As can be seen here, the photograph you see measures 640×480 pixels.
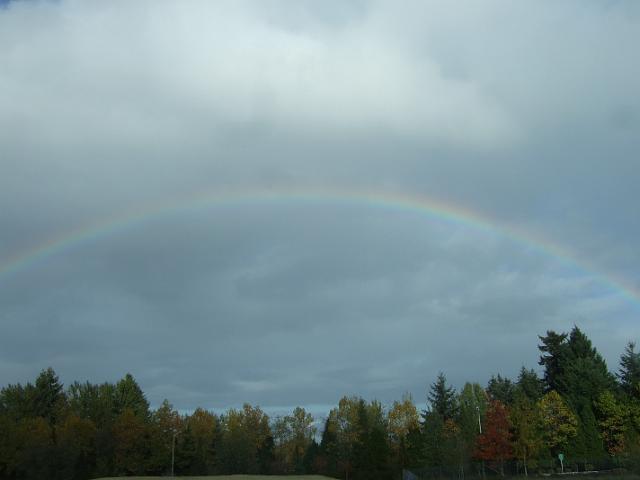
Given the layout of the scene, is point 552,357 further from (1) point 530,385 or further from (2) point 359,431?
(2) point 359,431

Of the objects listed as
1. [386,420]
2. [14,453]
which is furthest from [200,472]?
[386,420]

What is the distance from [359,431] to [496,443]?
29117mm

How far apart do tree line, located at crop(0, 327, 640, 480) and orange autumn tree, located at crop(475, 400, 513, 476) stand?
15 centimetres

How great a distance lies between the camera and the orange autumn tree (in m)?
74.1

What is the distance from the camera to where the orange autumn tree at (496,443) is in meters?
74.1

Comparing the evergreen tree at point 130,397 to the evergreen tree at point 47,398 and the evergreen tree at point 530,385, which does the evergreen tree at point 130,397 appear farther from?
the evergreen tree at point 530,385

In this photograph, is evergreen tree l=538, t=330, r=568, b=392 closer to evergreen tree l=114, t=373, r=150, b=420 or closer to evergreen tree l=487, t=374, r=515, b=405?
evergreen tree l=487, t=374, r=515, b=405

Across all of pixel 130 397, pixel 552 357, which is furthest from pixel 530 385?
pixel 130 397

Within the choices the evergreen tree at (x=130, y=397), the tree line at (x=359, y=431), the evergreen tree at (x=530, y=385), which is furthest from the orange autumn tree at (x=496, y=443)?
the evergreen tree at (x=130, y=397)

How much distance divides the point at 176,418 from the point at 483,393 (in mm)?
55034

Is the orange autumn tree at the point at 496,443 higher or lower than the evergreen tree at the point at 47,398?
lower

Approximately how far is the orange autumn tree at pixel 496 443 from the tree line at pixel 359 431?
0.15 m

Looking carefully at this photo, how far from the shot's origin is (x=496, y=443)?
74250mm

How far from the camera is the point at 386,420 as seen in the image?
4328 inches
